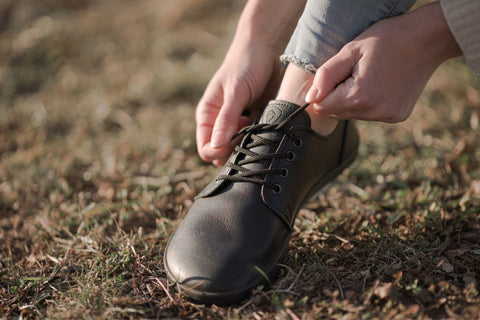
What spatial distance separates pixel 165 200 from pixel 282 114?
2.94 feet

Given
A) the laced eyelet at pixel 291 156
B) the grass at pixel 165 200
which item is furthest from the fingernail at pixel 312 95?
the grass at pixel 165 200

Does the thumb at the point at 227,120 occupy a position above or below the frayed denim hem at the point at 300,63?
below

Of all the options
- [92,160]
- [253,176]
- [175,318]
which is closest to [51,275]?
[175,318]

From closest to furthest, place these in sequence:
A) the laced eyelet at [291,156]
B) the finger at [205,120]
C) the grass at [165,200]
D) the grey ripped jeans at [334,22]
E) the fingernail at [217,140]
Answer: the grass at [165,200], the grey ripped jeans at [334,22], the laced eyelet at [291,156], the fingernail at [217,140], the finger at [205,120]

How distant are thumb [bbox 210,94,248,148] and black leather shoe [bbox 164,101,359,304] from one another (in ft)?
0.34

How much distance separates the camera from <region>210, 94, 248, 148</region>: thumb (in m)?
1.84

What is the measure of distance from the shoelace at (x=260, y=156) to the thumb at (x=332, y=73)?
192 mm

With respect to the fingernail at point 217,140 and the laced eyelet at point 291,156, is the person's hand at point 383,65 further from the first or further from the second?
the fingernail at point 217,140

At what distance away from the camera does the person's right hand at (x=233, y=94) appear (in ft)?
6.25

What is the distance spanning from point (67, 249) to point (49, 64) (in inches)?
123

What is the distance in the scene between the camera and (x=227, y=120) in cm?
188

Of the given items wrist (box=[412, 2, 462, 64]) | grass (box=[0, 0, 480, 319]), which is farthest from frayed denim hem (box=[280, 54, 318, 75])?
grass (box=[0, 0, 480, 319])

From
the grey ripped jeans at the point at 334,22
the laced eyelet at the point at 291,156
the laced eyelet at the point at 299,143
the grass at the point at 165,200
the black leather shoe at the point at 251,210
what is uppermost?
the grey ripped jeans at the point at 334,22

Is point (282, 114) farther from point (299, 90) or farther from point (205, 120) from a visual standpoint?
point (205, 120)
